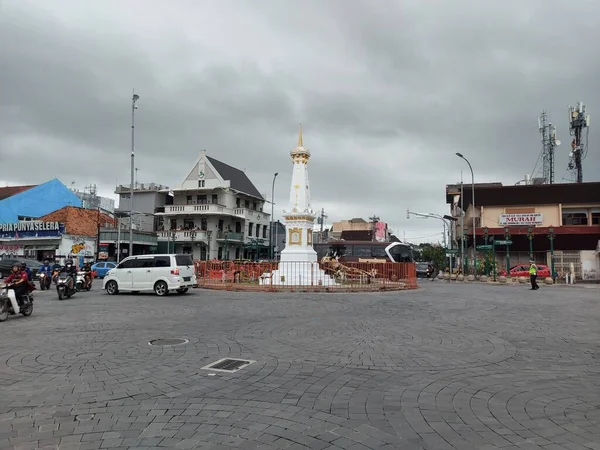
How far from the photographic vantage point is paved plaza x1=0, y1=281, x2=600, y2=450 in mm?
4270

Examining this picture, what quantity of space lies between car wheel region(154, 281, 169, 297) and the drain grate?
42.0 ft

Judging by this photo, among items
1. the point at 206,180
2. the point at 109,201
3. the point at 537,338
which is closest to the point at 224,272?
the point at 537,338

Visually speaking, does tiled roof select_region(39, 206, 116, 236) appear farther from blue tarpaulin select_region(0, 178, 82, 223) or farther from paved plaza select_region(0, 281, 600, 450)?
paved plaza select_region(0, 281, 600, 450)

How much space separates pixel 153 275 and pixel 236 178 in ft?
125

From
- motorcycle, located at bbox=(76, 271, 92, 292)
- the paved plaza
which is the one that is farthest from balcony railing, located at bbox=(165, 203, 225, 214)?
the paved plaza

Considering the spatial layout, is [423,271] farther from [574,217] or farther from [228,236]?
[228,236]

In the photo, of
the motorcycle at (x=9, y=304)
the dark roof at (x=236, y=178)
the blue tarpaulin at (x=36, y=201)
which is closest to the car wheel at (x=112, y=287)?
the motorcycle at (x=9, y=304)

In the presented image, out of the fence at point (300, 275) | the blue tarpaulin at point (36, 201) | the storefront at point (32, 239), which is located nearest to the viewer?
the fence at point (300, 275)

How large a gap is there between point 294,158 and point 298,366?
21350 mm

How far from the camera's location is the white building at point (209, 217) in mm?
49125

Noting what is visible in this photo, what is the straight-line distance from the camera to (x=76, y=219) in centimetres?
4603

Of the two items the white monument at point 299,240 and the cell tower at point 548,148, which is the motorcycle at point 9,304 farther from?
the cell tower at point 548,148

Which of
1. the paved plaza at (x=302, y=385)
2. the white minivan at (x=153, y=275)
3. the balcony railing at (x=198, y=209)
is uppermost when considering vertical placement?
the balcony railing at (x=198, y=209)

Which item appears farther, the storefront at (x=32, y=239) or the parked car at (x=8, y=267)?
the storefront at (x=32, y=239)
